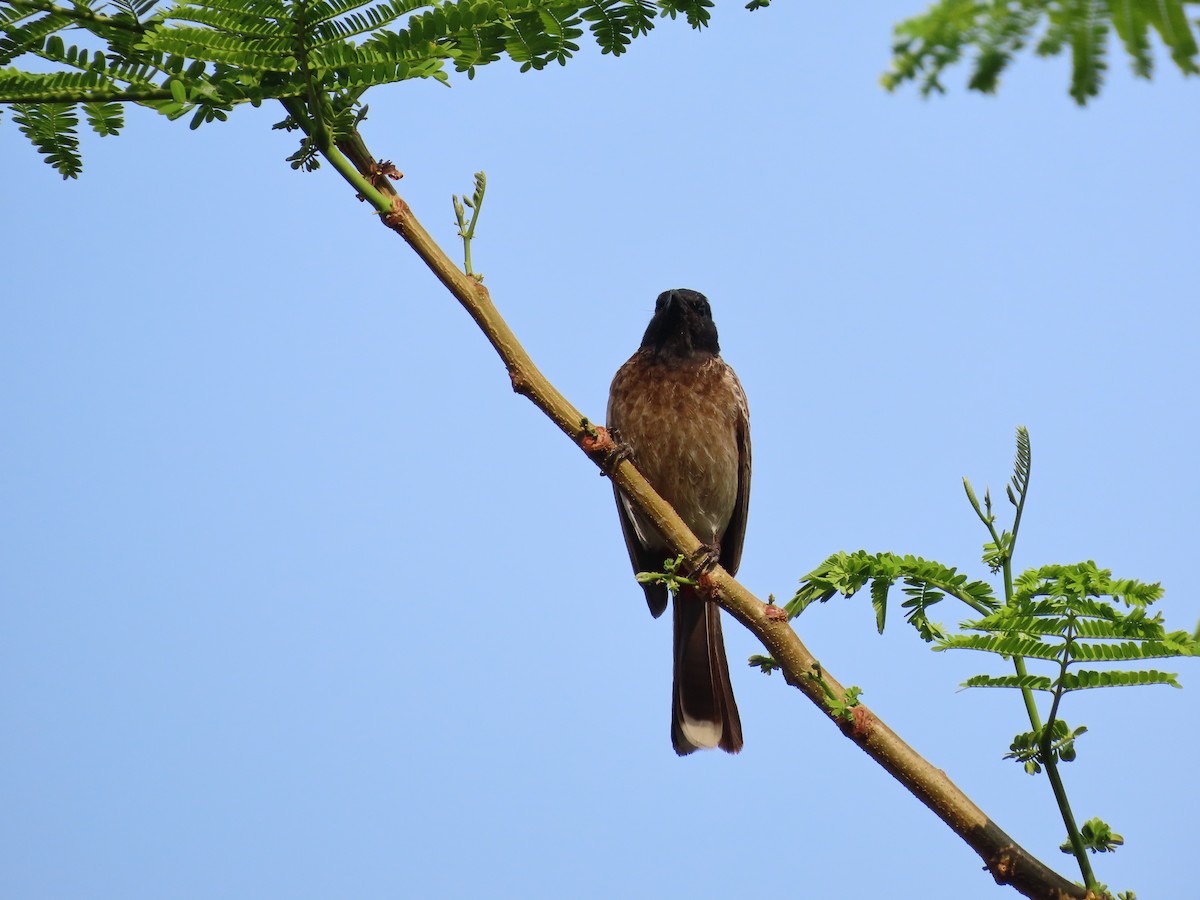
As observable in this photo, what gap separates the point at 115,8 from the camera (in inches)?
108

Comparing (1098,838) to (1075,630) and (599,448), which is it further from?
(599,448)

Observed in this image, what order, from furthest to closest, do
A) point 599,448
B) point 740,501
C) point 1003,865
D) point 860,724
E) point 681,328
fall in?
point 740,501 → point 681,328 → point 599,448 → point 860,724 → point 1003,865

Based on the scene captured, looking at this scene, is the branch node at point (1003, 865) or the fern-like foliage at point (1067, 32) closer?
the fern-like foliage at point (1067, 32)

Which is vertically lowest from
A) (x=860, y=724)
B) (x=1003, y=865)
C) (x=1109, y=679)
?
(x=1003, y=865)

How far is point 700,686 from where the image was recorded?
601 centimetres

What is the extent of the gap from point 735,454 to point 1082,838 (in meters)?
4.68

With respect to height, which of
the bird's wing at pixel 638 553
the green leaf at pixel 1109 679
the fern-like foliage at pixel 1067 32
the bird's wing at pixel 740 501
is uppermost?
the bird's wing at pixel 740 501

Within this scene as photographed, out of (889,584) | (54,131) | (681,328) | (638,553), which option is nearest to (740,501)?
(638,553)

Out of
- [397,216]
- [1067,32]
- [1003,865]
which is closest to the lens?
[1067,32]

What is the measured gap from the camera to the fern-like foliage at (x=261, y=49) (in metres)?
2.71

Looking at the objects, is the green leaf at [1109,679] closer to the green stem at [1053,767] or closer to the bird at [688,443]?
the green stem at [1053,767]

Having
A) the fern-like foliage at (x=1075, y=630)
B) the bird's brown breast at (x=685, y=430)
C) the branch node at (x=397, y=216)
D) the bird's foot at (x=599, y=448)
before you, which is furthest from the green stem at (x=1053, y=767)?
the bird's brown breast at (x=685, y=430)

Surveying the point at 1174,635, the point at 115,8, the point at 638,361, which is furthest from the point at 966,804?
the point at 638,361

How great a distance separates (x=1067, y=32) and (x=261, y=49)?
229cm
